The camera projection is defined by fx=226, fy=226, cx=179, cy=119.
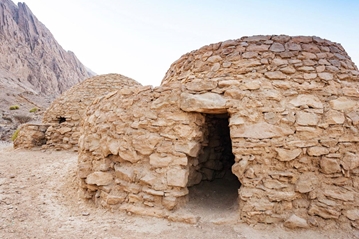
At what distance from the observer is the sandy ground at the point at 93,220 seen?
307cm

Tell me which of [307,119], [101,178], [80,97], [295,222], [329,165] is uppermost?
[80,97]

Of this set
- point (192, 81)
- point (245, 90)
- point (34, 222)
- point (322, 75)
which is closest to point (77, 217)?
point (34, 222)

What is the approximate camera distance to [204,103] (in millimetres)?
3604

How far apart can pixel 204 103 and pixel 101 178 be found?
2.24 m

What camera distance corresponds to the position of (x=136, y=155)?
12.5ft

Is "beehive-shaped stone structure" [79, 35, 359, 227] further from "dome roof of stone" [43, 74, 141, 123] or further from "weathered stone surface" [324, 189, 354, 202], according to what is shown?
"dome roof of stone" [43, 74, 141, 123]

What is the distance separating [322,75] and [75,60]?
53.1 m

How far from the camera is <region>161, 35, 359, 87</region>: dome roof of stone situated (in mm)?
3562

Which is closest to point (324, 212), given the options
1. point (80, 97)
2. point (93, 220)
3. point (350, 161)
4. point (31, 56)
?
point (350, 161)

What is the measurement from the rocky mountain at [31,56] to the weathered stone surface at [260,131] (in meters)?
28.0

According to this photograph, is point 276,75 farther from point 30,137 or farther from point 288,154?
point 30,137

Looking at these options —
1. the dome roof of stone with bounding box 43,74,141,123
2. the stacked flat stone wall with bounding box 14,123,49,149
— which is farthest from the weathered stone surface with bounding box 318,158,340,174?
the stacked flat stone wall with bounding box 14,123,49,149

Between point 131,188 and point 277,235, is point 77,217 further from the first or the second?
point 277,235

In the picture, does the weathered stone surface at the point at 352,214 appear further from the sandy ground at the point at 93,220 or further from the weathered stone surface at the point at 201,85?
the weathered stone surface at the point at 201,85
